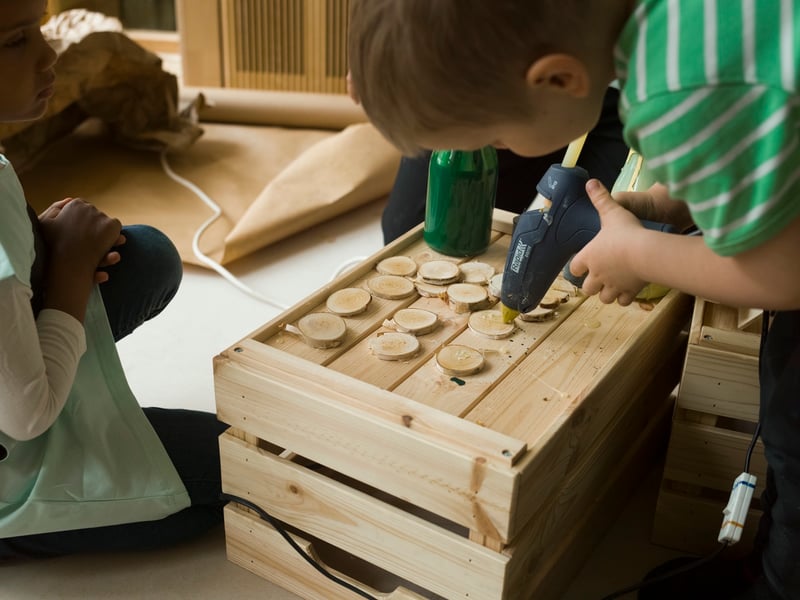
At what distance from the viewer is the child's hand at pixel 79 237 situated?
38.0 inches

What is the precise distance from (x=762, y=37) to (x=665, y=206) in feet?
1.13

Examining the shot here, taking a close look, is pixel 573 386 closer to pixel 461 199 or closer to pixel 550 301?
pixel 550 301

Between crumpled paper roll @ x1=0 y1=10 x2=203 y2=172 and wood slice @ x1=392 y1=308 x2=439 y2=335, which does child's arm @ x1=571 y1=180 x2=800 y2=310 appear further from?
crumpled paper roll @ x1=0 y1=10 x2=203 y2=172

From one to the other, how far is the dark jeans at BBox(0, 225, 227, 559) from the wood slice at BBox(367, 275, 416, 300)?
0.90 ft

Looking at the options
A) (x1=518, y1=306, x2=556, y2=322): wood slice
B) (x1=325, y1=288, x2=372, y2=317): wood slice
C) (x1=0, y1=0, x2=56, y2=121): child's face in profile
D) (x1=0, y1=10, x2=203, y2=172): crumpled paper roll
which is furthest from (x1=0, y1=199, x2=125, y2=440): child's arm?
(x1=0, y1=10, x2=203, y2=172): crumpled paper roll

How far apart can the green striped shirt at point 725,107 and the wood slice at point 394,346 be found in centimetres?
36

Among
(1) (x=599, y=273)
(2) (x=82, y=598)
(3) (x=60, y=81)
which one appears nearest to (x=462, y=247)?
(1) (x=599, y=273)

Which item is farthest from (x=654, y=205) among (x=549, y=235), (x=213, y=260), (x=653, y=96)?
(x=213, y=260)

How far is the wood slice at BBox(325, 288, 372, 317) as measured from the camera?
0.97 metres

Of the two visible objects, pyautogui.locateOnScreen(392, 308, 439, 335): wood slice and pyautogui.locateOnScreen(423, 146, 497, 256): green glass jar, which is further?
pyautogui.locateOnScreen(423, 146, 497, 256): green glass jar

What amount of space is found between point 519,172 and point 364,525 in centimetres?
81

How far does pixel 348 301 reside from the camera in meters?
0.98

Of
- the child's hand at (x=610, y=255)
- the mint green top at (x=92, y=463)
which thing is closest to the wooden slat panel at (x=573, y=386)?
the child's hand at (x=610, y=255)

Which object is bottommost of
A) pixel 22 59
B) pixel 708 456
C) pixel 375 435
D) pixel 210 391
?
pixel 210 391
